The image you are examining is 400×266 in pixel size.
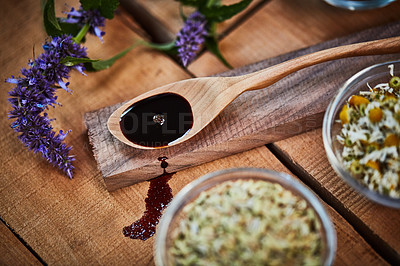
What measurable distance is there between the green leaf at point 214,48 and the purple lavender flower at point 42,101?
1.06ft

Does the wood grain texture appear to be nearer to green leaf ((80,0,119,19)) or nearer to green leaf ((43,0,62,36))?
green leaf ((80,0,119,19))

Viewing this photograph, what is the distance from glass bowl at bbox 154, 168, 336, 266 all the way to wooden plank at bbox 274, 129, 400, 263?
14cm

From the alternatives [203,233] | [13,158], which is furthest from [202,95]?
[13,158]

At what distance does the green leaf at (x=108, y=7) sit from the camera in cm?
101

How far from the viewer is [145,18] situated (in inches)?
46.5

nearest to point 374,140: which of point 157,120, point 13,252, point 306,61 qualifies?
point 306,61

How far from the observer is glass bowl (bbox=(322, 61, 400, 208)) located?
782 mm

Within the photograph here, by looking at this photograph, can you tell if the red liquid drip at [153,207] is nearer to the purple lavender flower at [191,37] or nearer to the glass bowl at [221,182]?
the glass bowl at [221,182]

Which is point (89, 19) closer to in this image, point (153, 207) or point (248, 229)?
point (153, 207)

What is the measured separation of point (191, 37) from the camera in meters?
1.07

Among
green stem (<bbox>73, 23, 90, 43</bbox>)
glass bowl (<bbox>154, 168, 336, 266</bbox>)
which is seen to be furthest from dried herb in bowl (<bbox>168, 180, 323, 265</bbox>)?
green stem (<bbox>73, 23, 90, 43</bbox>)

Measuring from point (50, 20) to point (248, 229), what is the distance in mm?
613

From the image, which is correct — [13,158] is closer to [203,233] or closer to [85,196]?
[85,196]

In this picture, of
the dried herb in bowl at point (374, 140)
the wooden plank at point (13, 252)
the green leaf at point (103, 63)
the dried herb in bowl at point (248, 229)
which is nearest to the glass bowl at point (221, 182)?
the dried herb in bowl at point (248, 229)
